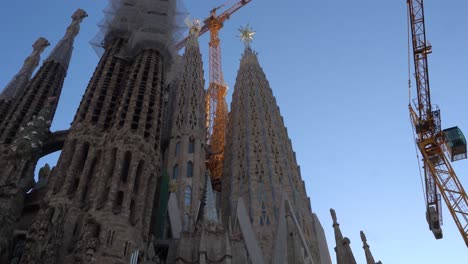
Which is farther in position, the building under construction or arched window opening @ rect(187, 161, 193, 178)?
arched window opening @ rect(187, 161, 193, 178)

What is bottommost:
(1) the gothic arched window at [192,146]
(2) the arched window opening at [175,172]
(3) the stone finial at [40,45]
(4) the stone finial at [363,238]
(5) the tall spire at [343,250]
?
(5) the tall spire at [343,250]

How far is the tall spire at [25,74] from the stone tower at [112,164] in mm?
9568

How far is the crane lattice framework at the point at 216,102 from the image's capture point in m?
42.5

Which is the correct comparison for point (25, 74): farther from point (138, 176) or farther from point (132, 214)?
point (132, 214)

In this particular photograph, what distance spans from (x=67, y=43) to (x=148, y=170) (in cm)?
2587

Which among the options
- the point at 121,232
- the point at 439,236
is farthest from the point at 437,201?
the point at 121,232

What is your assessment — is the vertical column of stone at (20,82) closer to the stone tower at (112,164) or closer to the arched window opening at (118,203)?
the stone tower at (112,164)

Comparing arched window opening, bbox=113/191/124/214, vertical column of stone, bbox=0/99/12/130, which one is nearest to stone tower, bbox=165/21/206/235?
arched window opening, bbox=113/191/124/214

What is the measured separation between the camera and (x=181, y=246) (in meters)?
25.0

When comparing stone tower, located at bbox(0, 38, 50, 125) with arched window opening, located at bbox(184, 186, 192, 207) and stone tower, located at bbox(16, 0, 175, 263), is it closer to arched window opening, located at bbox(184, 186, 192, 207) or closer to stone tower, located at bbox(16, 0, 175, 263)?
stone tower, located at bbox(16, 0, 175, 263)

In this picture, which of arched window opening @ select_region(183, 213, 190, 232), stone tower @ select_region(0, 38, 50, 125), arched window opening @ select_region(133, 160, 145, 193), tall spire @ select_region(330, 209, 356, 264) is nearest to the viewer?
tall spire @ select_region(330, 209, 356, 264)

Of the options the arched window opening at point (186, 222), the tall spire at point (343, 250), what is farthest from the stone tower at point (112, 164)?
the tall spire at point (343, 250)

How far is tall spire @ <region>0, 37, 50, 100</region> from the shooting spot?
44.0 metres

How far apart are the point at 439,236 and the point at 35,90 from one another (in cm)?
3157
